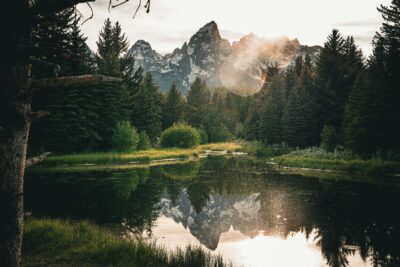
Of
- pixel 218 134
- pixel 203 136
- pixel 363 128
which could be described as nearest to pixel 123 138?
pixel 363 128

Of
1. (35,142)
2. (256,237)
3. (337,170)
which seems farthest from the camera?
(35,142)

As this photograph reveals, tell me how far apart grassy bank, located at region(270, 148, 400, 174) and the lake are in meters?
5.25

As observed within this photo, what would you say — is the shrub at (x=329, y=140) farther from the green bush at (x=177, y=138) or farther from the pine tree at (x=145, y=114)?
the pine tree at (x=145, y=114)

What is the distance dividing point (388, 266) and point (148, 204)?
13058 mm

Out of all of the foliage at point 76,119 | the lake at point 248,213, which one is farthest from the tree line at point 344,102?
the foliage at point 76,119

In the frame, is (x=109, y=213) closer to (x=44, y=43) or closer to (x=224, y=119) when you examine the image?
(x=44, y=43)

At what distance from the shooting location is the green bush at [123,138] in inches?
1982

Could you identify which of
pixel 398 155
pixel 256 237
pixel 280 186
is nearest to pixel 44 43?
pixel 256 237

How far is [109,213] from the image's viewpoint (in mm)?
17188

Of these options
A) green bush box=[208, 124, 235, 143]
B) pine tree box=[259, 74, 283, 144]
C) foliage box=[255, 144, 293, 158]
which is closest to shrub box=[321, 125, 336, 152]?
foliage box=[255, 144, 293, 158]

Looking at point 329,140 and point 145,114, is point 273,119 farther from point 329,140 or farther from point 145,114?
point 145,114

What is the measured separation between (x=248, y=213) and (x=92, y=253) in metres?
11.3

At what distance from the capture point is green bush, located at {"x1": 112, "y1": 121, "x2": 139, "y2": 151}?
50.3 metres

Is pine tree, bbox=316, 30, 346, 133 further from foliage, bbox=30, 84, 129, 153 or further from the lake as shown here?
foliage, bbox=30, 84, 129, 153
